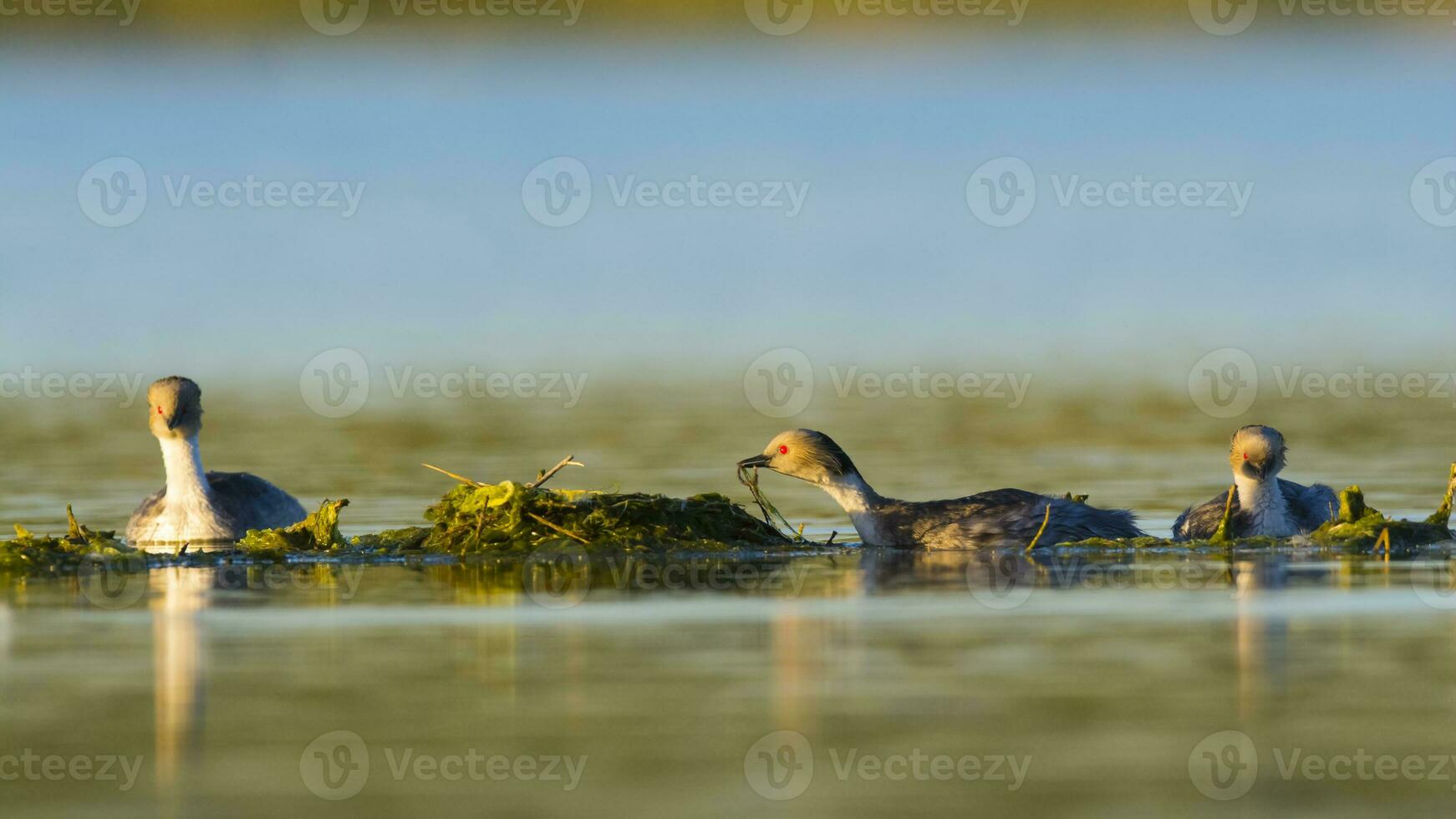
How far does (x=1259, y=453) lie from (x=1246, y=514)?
Result: 1.34 feet

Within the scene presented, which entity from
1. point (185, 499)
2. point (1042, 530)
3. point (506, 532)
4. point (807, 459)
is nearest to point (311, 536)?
point (506, 532)

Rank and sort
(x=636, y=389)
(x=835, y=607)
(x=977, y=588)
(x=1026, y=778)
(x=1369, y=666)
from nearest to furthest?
(x=1026, y=778)
(x=1369, y=666)
(x=835, y=607)
(x=977, y=588)
(x=636, y=389)

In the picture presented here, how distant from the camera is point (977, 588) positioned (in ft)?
41.0

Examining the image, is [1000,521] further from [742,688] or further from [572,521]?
[742,688]

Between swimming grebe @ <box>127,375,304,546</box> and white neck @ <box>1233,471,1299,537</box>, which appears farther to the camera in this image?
swimming grebe @ <box>127,375,304,546</box>

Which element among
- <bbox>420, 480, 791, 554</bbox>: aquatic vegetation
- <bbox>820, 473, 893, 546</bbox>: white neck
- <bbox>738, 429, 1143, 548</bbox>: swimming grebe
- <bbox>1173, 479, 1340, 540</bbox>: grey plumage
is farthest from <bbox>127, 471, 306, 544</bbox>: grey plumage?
<bbox>1173, 479, 1340, 540</bbox>: grey plumage

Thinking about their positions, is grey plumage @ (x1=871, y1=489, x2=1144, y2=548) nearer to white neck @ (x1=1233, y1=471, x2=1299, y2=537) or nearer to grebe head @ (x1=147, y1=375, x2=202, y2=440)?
white neck @ (x1=1233, y1=471, x2=1299, y2=537)

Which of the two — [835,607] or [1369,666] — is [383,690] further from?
[1369,666]

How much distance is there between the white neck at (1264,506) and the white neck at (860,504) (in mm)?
2352

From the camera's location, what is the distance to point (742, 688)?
366 inches

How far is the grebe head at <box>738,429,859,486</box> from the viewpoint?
50.9ft

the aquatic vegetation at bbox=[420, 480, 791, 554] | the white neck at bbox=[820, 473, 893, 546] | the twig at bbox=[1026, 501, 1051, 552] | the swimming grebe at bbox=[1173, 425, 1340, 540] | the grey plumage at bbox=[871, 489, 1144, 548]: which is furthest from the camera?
the white neck at bbox=[820, 473, 893, 546]

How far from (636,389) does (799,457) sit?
2250 centimetres

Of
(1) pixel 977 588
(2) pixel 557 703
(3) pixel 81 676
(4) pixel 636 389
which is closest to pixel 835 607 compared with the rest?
(1) pixel 977 588
